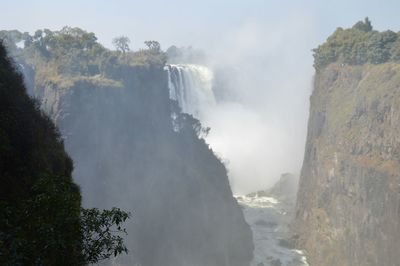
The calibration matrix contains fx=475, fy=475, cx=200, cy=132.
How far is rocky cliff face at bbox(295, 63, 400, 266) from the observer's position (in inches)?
2427

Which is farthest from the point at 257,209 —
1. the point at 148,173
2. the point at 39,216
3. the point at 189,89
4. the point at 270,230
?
the point at 39,216

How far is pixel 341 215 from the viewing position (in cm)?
6988

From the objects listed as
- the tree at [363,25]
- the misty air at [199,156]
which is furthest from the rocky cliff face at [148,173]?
the tree at [363,25]

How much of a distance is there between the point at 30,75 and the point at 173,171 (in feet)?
95.4

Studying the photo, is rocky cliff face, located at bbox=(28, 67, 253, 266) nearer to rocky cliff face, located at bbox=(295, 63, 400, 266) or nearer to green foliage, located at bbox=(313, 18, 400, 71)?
rocky cliff face, located at bbox=(295, 63, 400, 266)

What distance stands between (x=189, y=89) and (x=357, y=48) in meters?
32.1

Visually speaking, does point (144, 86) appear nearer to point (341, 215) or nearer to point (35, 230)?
point (341, 215)

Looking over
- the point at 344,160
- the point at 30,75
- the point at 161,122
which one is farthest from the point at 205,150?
the point at 30,75

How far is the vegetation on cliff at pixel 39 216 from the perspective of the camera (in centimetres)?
954

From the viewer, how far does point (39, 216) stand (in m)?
10.3

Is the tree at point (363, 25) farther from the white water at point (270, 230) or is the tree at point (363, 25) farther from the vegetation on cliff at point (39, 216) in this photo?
the vegetation on cliff at point (39, 216)

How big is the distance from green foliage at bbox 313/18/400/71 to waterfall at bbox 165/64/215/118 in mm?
24405

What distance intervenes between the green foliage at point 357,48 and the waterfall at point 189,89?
24.4 meters

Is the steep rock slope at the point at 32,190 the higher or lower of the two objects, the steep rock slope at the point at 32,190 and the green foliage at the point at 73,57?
the lower
